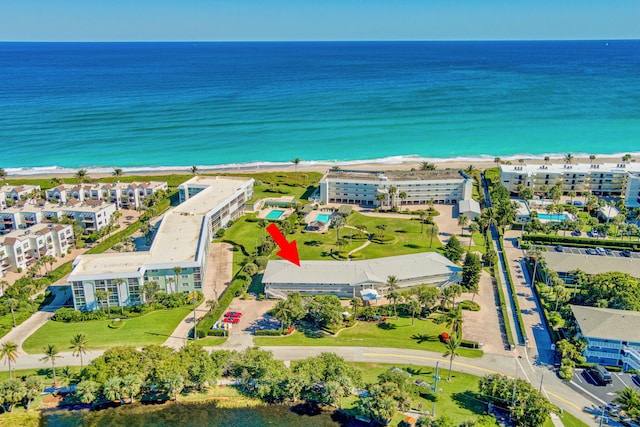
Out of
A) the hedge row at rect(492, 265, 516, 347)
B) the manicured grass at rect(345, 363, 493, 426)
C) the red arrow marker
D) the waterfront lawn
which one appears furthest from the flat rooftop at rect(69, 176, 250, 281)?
the hedge row at rect(492, 265, 516, 347)

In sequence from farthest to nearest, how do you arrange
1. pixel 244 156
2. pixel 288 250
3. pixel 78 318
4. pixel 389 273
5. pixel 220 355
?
pixel 244 156
pixel 288 250
pixel 389 273
pixel 78 318
pixel 220 355

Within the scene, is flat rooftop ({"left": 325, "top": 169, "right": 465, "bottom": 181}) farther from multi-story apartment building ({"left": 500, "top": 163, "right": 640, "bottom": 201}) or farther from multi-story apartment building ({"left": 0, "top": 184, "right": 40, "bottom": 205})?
multi-story apartment building ({"left": 0, "top": 184, "right": 40, "bottom": 205})

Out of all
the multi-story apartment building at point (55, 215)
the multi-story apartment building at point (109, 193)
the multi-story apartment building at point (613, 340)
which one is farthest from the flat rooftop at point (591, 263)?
the multi-story apartment building at point (109, 193)

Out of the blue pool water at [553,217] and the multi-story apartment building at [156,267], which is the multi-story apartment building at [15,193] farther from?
the blue pool water at [553,217]

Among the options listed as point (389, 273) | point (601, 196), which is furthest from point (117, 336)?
point (601, 196)

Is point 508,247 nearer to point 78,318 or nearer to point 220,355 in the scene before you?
point 220,355

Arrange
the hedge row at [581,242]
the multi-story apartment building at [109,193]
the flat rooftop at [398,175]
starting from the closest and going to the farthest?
1. the hedge row at [581,242]
2. the multi-story apartment building at [109,193]
3. the flat rooftop at [398,175]
